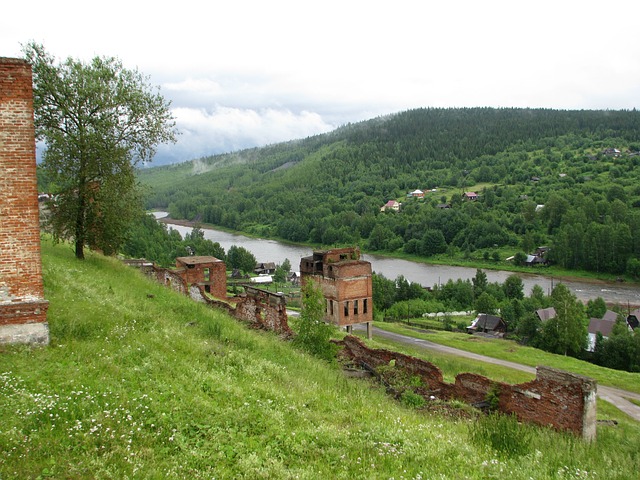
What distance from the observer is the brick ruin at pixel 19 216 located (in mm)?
8906

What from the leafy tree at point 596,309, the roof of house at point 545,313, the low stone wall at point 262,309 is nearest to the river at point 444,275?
the leafy tree at point 596,309

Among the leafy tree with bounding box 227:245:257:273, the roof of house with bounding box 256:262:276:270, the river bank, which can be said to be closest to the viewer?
the river bank

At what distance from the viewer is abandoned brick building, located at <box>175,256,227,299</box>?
2523 cm

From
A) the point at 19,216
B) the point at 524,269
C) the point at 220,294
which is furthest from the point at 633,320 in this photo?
the point at 19,216

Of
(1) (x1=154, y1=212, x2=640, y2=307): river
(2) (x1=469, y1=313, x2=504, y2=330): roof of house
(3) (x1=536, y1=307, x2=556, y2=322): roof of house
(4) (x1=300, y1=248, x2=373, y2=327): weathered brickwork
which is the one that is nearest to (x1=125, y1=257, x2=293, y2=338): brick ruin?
(4) (x1=300, y1=248, x2=373, y2=327): weathered brickwork

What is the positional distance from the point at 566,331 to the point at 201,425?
3867 cm

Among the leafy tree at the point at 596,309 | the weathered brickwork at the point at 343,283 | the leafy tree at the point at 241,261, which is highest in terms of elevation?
the weathered brickwork at the point at 343,283

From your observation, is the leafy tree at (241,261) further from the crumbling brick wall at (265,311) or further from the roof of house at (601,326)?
the crumbling brick wall at (265,311)

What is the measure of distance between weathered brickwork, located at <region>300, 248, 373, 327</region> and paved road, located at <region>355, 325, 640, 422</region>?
6235 millimetres

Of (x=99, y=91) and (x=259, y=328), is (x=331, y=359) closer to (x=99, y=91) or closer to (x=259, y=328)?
(x=259, y=328)

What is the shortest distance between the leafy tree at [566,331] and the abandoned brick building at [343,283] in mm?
17087

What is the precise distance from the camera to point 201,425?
712 centimetres

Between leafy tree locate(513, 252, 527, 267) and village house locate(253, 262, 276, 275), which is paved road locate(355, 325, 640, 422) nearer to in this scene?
village house locate(253, 262, 276, 275)

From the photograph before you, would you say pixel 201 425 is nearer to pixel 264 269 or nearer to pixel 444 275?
pixel 264 269
